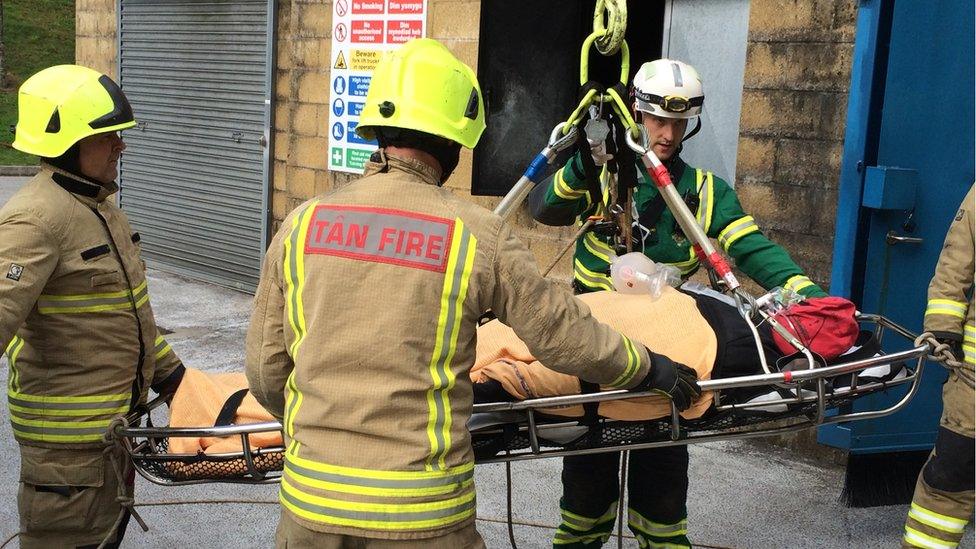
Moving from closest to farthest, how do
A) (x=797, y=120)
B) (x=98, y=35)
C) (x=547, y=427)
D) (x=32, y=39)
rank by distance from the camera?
(x=547, y=427) → (x=797, y=120) → (x=98, y=35) → (x=32, y=39)

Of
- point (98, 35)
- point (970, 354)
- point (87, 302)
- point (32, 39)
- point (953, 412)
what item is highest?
point (32, 39)

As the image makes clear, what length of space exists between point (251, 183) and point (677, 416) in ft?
20.8

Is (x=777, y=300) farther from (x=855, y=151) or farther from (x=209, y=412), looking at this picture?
(x=209, y=412)

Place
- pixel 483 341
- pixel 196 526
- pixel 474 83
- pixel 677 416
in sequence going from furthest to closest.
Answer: pixel 196 526 < pixel 483 341 < pixel 677 416 < pixel 474 83

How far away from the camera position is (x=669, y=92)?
3.38 metres

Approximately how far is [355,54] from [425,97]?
200 inches

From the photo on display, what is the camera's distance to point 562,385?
2.81m

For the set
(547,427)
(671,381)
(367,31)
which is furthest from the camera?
(367,31)

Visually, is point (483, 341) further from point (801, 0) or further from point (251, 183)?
point (251, 183)

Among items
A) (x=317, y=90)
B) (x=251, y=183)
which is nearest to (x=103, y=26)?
(x=251, y=183)

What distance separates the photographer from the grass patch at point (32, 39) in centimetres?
2327

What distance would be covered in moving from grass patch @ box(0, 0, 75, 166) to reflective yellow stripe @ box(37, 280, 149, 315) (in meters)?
20.5

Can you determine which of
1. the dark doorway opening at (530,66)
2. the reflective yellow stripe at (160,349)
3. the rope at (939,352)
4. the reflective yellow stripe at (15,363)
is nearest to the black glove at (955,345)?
the rope at (939,352)

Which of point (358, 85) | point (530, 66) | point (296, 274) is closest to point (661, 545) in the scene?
point (296, 274)
